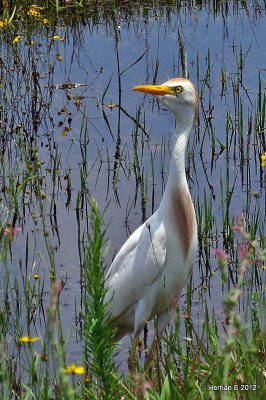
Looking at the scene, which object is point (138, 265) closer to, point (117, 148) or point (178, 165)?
point (178, 165)

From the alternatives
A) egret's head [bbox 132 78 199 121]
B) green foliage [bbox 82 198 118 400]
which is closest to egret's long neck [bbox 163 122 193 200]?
egret's head [bbox 132 78 199 121]

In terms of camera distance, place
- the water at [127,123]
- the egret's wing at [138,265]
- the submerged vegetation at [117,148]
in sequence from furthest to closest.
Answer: the water at [127,123] < the submerged vegetation at [117,148] < the egret's wing at [138,265]

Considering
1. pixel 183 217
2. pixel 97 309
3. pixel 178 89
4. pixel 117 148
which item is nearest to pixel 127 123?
pixel 117 148

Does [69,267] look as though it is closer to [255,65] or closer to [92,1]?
[255,65]

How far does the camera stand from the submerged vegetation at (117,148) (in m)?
5.43

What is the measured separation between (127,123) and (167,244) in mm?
3291

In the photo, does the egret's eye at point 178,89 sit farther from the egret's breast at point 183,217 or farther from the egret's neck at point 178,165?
the egret's breast at point 183,217

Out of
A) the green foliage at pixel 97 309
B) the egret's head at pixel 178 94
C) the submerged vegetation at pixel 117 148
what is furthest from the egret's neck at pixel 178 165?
the green foliage at pixel 97 309

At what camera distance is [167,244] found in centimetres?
476

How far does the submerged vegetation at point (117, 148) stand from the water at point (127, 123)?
0.6 inches

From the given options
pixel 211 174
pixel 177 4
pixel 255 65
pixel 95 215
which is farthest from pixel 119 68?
pixel 95 215

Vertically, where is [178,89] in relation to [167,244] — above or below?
above

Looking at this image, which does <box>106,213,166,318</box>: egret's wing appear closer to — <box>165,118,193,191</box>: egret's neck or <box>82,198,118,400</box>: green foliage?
<box>165,118,193,191</box>: egret's neck

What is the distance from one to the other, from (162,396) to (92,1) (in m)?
8.20
